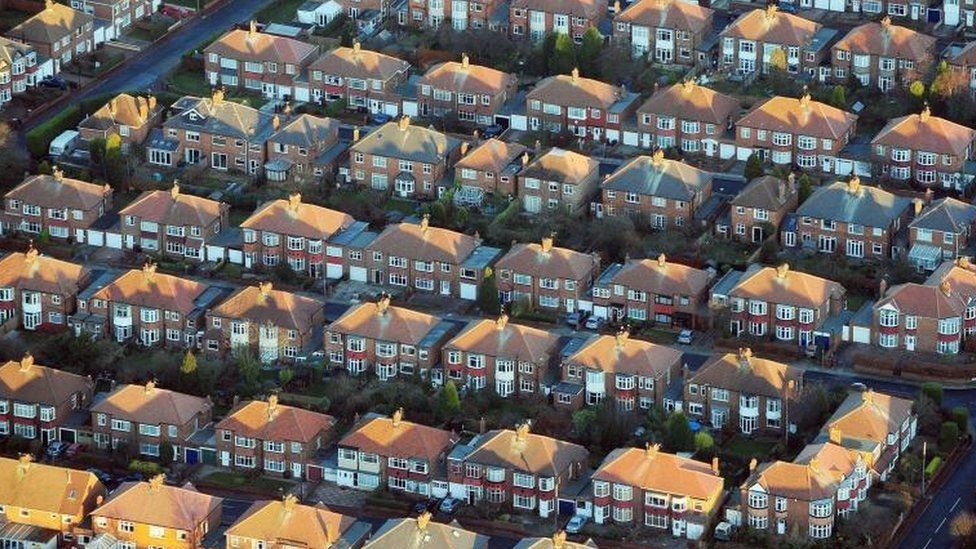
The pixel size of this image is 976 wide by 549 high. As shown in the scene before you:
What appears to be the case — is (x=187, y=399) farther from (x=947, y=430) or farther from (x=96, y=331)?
(x=947, y=430)

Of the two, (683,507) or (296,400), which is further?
(296,400)

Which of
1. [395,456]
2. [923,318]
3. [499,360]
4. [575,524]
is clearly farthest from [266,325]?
[923,318]

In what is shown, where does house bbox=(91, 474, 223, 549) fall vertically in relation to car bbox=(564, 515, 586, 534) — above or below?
above

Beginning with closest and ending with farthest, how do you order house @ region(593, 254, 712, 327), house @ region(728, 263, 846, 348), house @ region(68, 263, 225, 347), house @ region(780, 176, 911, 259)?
house @ region(728, 263, 846, 348)
house @ region(68, 263, 225, 347)
house @ region(593, 254, 712, 327)
house @ region(780, 176, 911, 259)

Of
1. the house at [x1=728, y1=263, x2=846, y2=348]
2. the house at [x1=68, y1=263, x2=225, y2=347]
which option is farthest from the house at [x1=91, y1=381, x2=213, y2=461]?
the house at [x1=728, y1=263, x2=846, y2=348]

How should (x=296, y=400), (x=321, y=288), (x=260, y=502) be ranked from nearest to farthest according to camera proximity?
(x=260, y=502), (x=296, y=400), (x=321, y=288)

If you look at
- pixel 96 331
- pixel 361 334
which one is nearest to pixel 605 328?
pixel 361 334

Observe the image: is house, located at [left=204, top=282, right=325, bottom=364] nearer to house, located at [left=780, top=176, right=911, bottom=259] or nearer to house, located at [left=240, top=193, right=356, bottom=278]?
house, located at [left=240, top=193, right=356, bottom=278]
